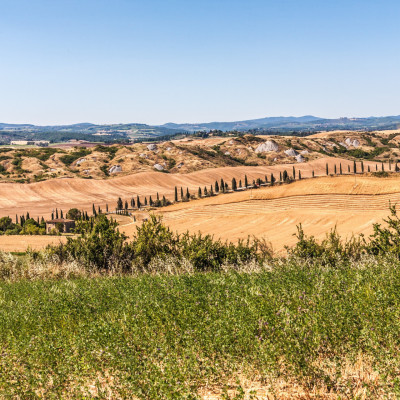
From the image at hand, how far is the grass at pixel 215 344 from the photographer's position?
25.2ft

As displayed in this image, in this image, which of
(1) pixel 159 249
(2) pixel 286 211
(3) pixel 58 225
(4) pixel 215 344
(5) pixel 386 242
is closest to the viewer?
(4) pixel 215 344

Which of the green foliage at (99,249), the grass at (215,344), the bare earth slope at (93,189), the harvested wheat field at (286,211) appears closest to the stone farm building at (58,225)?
the harvested wheat field at (286,211)

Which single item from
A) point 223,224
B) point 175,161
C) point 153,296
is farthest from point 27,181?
point 153,296

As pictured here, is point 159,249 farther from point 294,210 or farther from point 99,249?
point 294,210

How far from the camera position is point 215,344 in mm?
8891

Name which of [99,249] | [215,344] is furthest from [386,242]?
Result: [215,344]

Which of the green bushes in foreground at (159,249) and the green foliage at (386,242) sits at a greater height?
the green foliage at (386,242)

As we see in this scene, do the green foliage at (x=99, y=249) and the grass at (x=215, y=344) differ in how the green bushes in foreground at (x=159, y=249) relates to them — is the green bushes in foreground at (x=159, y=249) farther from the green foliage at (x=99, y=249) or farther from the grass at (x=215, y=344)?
the grass at (x=215, y=344)

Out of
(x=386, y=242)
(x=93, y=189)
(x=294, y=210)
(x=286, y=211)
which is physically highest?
(x=386, y=242)

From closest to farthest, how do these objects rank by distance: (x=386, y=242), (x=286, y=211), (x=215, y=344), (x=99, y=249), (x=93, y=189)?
(x=215, y=344) → (x=386, y=242) → (x=99, y=249) → (x=286, y=211) → (x=93, y=189)

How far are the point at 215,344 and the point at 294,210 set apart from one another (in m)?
54.2

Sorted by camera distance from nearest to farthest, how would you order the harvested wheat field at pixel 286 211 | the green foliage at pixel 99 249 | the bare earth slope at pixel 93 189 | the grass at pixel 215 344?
the grass at pixel 215 344, the green foliage at pixel 99 249, the harvested wheat field at pixel 286 211, the bare earth slope at pixel 93 189

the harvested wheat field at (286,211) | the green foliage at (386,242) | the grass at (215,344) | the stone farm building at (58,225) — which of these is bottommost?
the stone farm building at (58,225)

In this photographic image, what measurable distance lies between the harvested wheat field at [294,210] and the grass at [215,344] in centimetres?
3460
